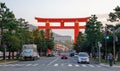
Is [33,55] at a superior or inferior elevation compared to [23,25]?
inferior

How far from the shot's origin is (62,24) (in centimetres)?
11806

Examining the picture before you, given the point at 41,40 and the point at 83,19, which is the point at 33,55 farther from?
the point at 41,40

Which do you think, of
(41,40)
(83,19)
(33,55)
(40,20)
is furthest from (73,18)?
(33,55)

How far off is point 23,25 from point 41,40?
844 inches

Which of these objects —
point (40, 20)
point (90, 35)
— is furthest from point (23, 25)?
point (90, 35)

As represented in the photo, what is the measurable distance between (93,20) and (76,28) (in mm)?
29155

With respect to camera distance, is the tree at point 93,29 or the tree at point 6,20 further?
the tree at point 93,29

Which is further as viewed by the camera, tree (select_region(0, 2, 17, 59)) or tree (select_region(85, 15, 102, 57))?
tree (select_region(85, 15, 102, 57))

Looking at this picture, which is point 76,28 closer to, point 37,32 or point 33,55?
point 37,32

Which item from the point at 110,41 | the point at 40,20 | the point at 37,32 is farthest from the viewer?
the point at 37,32

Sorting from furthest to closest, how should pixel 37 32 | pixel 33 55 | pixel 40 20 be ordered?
pixel 37 32
pixel 40 20
pixel 33 55

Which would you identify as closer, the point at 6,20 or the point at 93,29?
the point at 6,20

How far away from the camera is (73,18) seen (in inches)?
4614

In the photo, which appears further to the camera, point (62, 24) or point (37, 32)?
point (37, 32)
